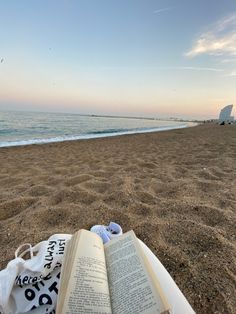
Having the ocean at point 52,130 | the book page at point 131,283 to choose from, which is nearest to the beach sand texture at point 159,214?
the book page at point 131,283

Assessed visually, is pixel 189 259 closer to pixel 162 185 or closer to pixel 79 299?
pixel 79 299

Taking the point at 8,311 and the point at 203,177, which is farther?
the point at 203,177

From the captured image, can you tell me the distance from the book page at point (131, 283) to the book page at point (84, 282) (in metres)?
0.04

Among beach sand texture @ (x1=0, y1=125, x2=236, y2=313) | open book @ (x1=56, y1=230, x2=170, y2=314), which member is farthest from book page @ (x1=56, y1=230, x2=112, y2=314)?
beach sand texture @ (x1=0, y1=125, x2=236, y2=313)

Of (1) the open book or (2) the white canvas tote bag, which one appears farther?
(2) the white canvas tote bag

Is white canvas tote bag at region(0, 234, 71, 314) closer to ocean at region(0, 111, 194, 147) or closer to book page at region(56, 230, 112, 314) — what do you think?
book page at region(56, 230, 112, 314)

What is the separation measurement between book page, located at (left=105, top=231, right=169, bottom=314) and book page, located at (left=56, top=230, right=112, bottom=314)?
1.4 inches

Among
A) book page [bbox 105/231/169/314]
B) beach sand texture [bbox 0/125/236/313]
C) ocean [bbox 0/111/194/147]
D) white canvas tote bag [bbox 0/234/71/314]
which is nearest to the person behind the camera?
book page [bbox 105/231/169/314]

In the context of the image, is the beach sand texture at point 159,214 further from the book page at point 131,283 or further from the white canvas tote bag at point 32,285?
the white canvas tote bag at point 32,285

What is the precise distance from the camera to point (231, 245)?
1720 millimetres

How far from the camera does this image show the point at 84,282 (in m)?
0.89

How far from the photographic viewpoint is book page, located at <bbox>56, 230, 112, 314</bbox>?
831 mm

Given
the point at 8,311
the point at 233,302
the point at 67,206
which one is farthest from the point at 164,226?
the point at 8,311

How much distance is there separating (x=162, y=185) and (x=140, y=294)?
2.27m
